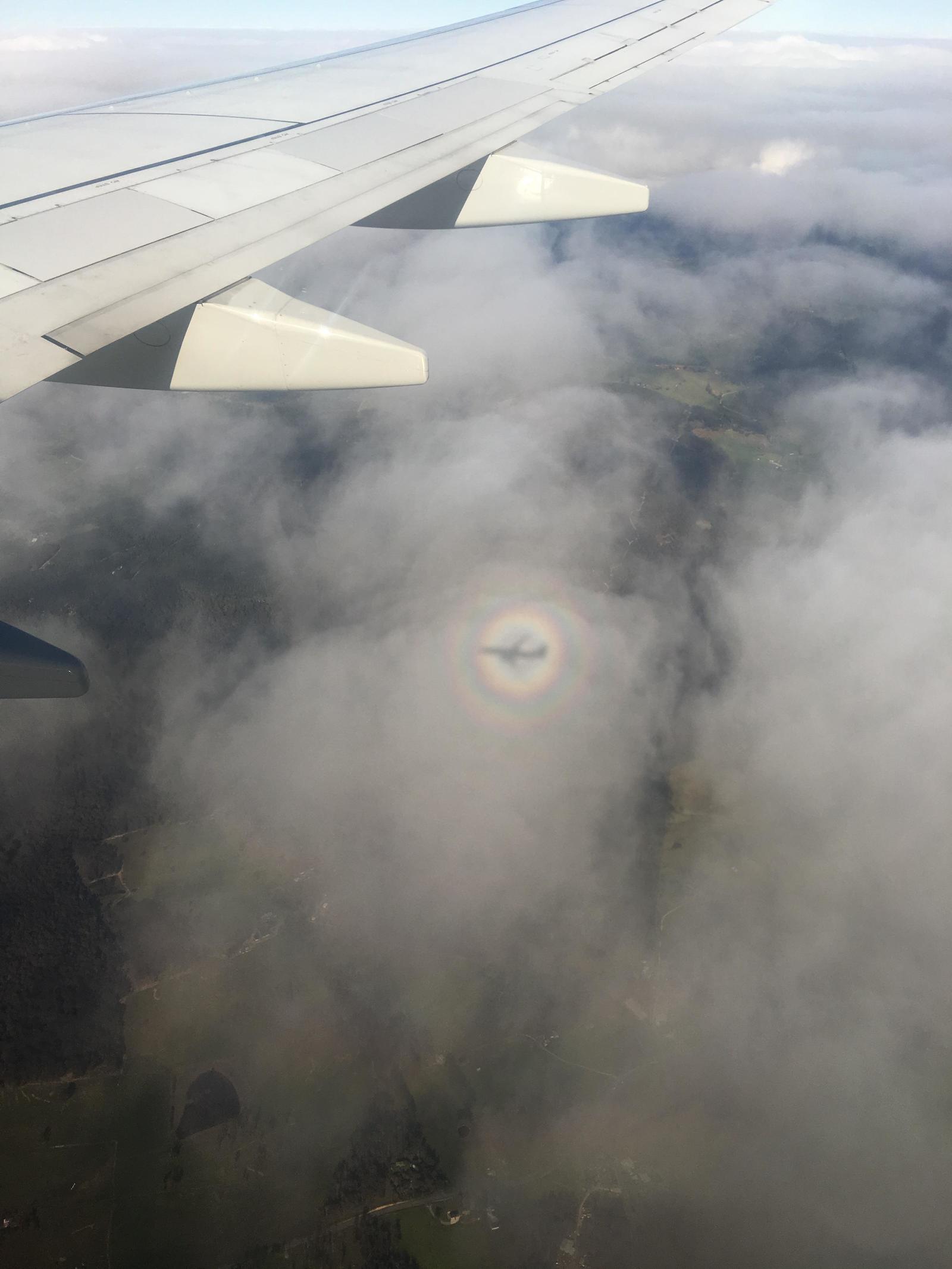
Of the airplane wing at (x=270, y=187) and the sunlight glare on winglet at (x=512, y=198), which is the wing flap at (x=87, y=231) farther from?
the sunlight glare on winglet at (x=512, y=198)

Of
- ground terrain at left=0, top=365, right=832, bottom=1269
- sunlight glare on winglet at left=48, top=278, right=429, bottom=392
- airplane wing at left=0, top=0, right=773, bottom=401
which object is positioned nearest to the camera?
airplane wing at left=0, top=0, right=773, bottom=401

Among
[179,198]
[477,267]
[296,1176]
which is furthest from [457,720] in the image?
[477,267]

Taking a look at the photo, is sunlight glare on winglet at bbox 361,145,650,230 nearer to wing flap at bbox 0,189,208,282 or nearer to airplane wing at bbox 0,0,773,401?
airplane wing at bbox 0,0,773,401

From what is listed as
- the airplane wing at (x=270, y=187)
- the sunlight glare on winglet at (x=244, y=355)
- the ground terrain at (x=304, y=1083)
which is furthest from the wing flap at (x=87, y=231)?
the ground terrain at (x=304, y=1083)

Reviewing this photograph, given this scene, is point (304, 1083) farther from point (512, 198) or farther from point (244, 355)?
point (512, 198)

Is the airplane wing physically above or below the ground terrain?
above

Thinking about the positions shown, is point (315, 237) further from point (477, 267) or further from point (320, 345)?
point (477, 267)

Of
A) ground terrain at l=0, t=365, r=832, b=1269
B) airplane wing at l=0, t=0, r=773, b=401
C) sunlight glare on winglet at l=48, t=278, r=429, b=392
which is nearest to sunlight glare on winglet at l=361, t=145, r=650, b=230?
airplane wing at l=0, t=0, r=773, b=401
